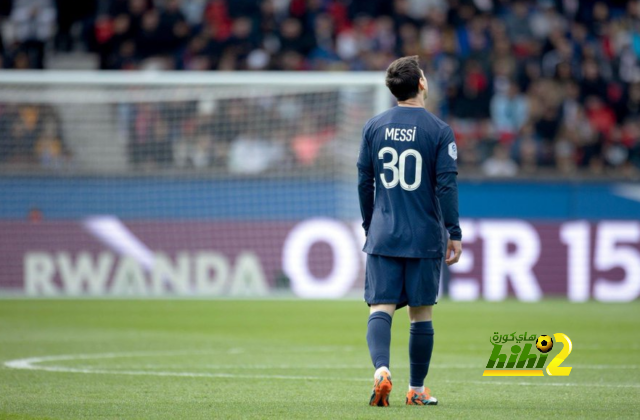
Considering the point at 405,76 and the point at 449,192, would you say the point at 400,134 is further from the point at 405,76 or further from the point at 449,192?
the point at 449,192

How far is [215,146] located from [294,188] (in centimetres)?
144

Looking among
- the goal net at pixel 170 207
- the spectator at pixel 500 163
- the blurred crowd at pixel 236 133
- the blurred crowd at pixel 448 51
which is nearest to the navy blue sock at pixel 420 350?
the goal net at pixel 170 207

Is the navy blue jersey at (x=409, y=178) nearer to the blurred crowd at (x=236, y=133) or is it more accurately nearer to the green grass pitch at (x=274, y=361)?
the green grass pitch at (x=274, y=361)

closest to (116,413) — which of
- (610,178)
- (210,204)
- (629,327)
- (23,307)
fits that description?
(629,327)

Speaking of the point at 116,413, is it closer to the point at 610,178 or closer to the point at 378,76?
the point at 378,76

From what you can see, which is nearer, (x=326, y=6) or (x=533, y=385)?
(x=533, y=385)

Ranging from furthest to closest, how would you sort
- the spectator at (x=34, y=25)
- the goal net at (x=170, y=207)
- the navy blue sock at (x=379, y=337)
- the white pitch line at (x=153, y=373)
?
the spectator at (x=34, y=25)
the goal net at (x=170, y=207)
the white pitch line at (x=153, y=373)
the navy blue sock at (x=379, y=337)

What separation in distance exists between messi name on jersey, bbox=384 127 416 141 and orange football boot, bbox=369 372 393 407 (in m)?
1.33

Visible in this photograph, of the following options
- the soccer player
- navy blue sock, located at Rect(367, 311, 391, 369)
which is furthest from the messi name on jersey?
navy blue sock, located at Rect(367, 311, 391, 369)

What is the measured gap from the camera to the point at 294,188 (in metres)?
17.2

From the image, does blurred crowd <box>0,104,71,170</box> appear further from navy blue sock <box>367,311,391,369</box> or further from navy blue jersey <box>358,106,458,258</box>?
navy blue sock <box>367,311,391,369</box>

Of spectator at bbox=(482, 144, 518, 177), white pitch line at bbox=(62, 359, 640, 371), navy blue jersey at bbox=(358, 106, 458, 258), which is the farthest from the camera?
spectator at bbox=(482, 144, 518, 177)

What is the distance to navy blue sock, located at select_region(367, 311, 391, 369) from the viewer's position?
6.22m

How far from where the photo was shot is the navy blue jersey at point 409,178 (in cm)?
633
